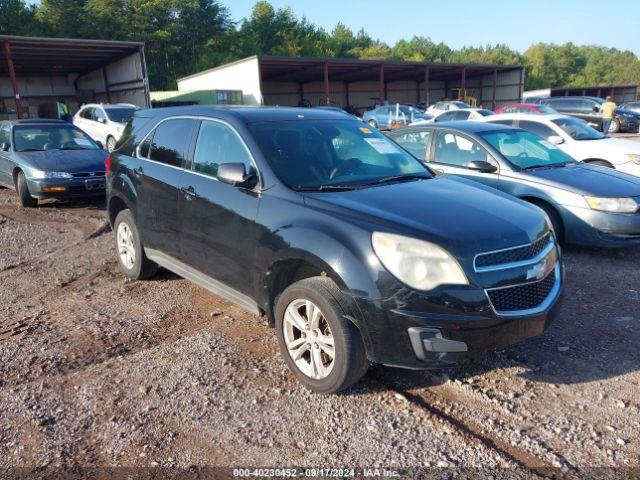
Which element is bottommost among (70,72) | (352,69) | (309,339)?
(309,339)

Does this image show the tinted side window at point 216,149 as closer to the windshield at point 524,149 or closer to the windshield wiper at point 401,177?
the windshield wiper at point 401,177

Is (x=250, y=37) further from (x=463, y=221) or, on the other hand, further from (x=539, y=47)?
(x=539, y=47)

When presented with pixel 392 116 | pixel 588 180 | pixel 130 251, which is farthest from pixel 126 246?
pixel 392 116

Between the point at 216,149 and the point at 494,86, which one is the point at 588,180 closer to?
the point at 216,149

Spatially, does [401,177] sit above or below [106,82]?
below

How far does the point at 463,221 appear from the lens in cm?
323

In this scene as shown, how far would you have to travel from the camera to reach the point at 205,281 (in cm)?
425

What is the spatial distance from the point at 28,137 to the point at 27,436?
8.75m

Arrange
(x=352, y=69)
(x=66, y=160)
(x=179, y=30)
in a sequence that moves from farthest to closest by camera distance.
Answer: (x=179, y=30)
(x=352, y=69)
(x=66, y=160)

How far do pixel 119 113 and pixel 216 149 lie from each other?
47.4 ft

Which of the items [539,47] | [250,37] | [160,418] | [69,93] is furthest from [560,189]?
[539,47]

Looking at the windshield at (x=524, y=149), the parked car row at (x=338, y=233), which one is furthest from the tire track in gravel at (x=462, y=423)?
the windshield at (x=524, y=149)

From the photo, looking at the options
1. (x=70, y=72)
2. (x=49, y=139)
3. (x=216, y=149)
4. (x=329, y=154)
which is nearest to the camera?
(x=329, y=154)

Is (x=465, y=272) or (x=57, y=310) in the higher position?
(x=465, y=272)
